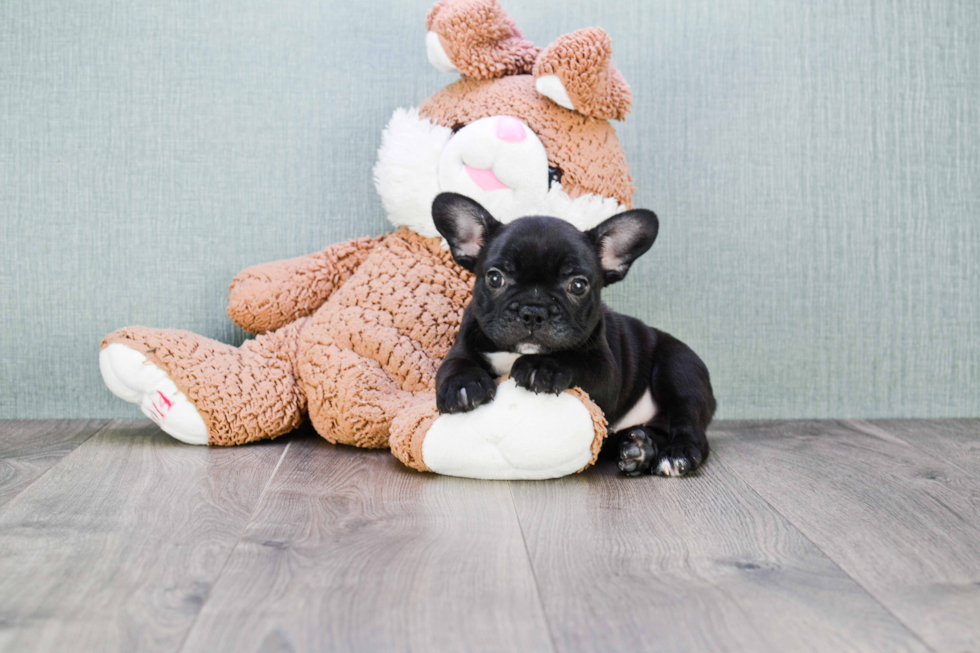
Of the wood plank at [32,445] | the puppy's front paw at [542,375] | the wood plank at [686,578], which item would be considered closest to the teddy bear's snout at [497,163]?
the puppy's front paw at [542,375]

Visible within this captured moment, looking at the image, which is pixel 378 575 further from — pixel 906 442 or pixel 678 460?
pixel 906 442

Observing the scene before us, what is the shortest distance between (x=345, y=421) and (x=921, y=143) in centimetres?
175

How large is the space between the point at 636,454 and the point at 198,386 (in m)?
0.95

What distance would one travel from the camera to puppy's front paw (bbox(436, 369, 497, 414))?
1.46 meters

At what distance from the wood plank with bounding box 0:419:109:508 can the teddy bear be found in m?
0.19

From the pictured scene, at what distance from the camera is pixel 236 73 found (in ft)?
7.13

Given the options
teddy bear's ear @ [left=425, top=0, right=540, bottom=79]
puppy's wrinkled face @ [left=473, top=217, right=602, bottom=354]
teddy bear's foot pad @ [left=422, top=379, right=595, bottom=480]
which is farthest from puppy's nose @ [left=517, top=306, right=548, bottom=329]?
teddy bear's ear @ [left=425, top=0, right=540, bottom=79]

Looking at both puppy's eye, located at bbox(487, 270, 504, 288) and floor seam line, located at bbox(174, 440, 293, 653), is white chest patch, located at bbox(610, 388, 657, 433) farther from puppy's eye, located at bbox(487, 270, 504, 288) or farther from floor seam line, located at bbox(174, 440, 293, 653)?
floor seam line, located at bbox(174, 440, 293, 653)

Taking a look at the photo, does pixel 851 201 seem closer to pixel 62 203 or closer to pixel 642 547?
pixel 642 547

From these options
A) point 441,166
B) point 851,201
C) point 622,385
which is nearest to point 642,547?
point 622,385

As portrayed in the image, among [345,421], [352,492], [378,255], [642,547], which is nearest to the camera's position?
[642,547]

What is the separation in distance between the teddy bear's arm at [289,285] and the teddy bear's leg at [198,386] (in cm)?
14

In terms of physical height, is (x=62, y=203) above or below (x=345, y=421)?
above

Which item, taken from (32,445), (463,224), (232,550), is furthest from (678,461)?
(32,445)
